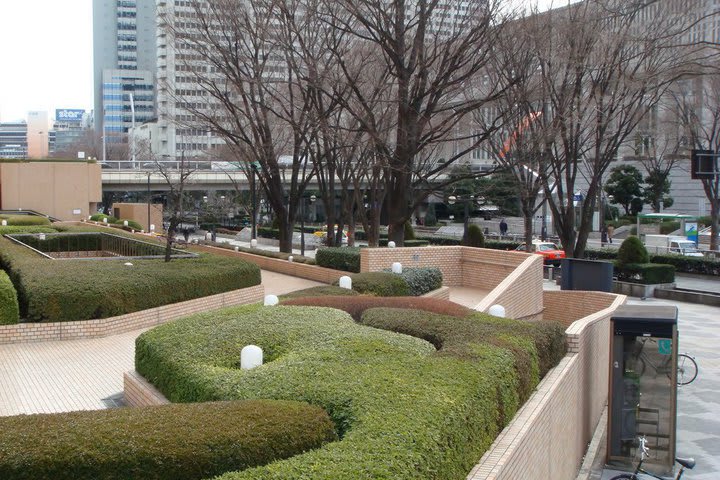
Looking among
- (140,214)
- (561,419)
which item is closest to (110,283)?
(561,419)

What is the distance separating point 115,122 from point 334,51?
151 m

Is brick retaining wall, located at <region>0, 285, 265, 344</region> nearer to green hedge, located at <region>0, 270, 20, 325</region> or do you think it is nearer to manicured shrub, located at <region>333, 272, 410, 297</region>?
green hedge, located at <region>0, 270, 20, 325</region>

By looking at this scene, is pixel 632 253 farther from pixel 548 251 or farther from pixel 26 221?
pixel 26 221

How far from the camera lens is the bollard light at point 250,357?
975 cm

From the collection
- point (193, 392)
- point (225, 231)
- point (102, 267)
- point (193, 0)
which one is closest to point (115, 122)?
point (225, 231)

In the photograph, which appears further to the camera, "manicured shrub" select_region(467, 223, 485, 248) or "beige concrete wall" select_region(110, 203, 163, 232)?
"beige concrete wall" select_region(110, 203, 163, 232)

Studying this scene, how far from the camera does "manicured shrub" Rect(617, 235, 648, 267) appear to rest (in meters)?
32.5

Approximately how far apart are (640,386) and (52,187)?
45.7m

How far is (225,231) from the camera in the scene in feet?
231

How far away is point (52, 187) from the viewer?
52625 mm

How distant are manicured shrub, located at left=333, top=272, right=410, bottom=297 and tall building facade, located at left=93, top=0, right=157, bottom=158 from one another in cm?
15039

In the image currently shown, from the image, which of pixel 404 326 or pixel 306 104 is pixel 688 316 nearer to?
pixel 306 104

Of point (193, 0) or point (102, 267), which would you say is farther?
point (193, 0)

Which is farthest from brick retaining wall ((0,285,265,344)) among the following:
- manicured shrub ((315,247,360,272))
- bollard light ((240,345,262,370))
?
bollard light ((240,345,262,370))
